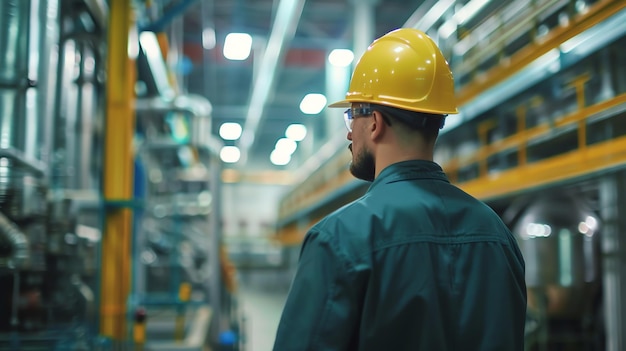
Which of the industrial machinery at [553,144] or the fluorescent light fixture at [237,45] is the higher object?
the fluorescent light fixture at [237,45]

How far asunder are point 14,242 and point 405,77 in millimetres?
2432

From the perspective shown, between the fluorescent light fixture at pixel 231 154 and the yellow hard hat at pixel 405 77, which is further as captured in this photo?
the fluorescent light fixture at pixel 231 154

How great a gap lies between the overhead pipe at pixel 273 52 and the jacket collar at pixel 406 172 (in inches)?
333

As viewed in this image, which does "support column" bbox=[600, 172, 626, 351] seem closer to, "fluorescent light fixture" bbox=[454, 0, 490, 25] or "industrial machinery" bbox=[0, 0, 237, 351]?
"fluorescent light fixture" bbox=[454, 0, 490, 25]

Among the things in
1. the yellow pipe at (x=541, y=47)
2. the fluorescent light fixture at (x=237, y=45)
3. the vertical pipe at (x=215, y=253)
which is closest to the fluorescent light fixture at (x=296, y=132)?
the fluorescent light fixture at (x=237, y=45)

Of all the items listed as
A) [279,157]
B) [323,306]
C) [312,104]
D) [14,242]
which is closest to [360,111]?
[323,306]

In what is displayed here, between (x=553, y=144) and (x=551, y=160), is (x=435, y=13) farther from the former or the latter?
(x=551, y=160)

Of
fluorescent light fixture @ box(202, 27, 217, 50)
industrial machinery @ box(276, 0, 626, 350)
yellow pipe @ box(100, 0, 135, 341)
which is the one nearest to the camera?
industrial machinery @ box(276, 0, 626, 350)

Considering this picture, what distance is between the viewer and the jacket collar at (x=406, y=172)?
156 cm

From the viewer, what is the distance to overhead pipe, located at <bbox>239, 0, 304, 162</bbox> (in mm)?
10188

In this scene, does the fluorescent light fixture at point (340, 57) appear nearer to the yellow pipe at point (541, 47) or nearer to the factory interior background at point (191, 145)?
the factory interior background at point (191, 145)

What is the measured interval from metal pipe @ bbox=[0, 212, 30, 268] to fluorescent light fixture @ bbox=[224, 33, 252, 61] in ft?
31.3

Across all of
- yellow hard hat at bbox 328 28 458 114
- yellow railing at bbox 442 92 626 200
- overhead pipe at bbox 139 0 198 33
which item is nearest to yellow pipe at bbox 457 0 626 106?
yellow railing at bbox 442 92 626 200

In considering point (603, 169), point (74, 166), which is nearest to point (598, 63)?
point (603, 169)
